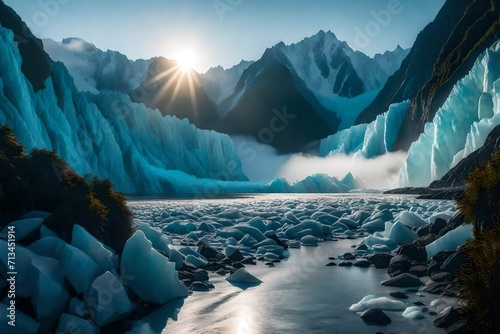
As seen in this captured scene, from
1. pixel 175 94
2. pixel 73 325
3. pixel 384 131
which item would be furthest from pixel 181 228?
pixel 175 94

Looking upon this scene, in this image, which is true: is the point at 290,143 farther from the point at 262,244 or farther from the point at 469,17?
the point at 262,244

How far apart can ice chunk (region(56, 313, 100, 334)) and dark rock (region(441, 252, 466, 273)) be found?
630 centimetres

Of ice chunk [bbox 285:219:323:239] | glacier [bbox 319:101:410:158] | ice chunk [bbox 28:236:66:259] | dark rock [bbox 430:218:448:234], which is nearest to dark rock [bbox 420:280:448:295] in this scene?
dark rock [bbox 430:218:448:234]

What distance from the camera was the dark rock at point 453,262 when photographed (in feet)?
26.1

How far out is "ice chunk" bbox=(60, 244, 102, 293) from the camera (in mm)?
6078

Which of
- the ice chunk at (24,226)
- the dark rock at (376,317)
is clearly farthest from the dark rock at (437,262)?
the ice chunk at (24,226)

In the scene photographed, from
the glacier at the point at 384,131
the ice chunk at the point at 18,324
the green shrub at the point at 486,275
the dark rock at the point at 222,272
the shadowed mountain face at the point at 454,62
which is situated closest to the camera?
the green shrub at the point at 486,275

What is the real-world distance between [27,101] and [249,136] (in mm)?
114236

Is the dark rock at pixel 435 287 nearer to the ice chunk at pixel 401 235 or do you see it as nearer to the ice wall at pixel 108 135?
the ice chunk at pixel 401 235

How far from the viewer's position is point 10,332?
4.97 metres

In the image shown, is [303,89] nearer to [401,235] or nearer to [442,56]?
[442,56]

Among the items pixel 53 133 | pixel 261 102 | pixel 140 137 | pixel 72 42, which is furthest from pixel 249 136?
pixel 53 133

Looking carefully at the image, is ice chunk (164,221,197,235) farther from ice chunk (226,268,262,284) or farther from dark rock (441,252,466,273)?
dark rock (441,252,466,273)

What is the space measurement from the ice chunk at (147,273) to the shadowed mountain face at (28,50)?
4602 cm
